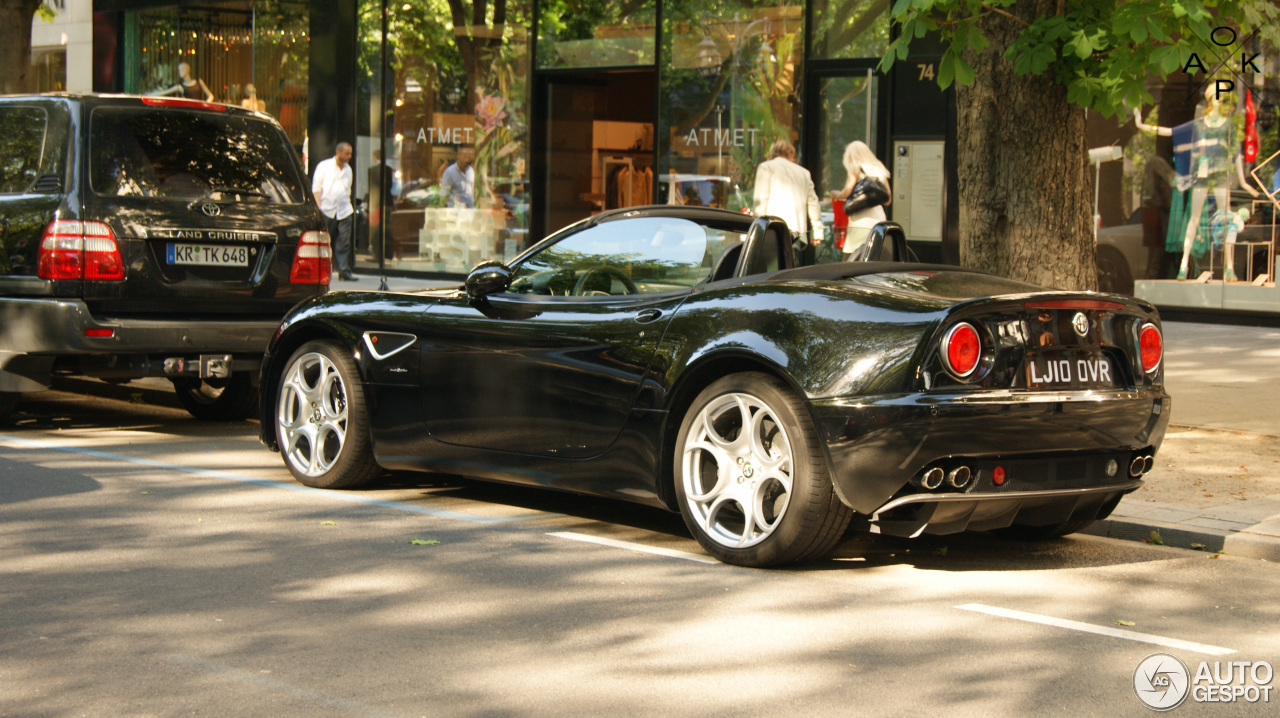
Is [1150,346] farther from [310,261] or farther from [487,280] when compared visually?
[310,261]

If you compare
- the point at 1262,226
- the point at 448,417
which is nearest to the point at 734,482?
the point at 448,417

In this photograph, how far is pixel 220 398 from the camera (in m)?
10.1

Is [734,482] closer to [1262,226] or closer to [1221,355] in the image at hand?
[1221,355]

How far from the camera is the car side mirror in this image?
21.4 feet

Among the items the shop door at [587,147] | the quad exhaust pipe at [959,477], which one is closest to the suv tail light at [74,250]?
the quad exhaust pipe at [959,477]

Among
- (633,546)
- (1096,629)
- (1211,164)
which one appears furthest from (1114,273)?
(1096,629)

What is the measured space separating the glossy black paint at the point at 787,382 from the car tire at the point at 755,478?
98 millimetres

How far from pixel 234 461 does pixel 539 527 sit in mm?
2505

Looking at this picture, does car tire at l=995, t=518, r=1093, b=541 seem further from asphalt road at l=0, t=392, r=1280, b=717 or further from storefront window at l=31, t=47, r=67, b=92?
storefront window at l=31, t=47, r=67, b=92

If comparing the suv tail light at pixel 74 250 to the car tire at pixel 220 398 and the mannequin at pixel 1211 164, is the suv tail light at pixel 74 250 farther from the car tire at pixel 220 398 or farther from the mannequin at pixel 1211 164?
the mannequin at pixel 1211 164

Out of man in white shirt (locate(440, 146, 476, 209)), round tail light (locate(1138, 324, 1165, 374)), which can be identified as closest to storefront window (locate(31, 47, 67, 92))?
man in white shirt (locate(440, 146, 476, 209))

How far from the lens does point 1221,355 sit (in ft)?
42.1

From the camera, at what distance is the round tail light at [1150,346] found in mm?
5797

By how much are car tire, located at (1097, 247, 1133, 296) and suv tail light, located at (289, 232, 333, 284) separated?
8.87 metres
